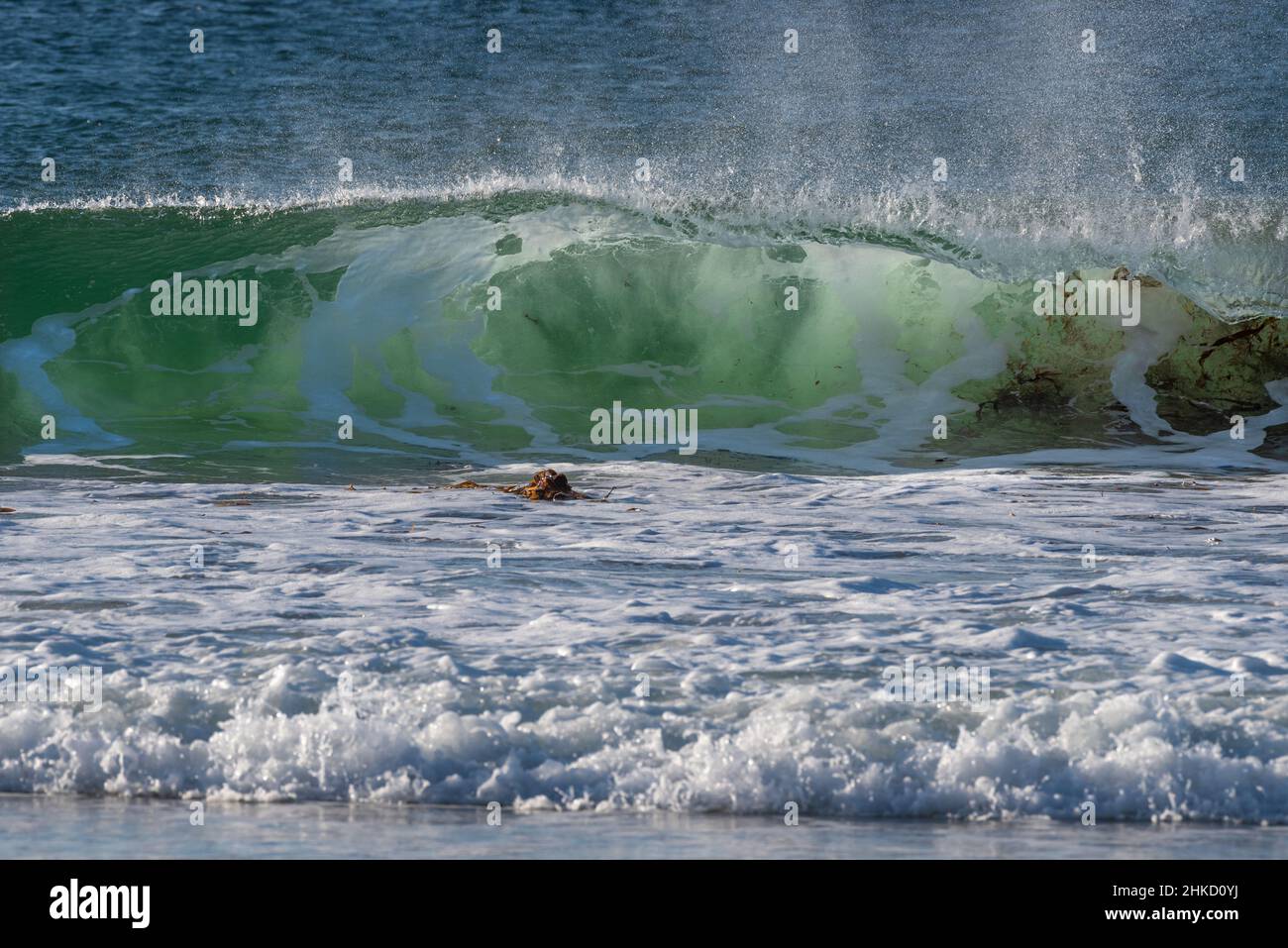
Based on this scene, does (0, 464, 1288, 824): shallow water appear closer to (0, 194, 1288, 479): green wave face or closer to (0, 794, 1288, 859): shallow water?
(0, 794, 1288, 859): shallow water

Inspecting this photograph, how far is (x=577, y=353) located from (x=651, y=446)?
220cm

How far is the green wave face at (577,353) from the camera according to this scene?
10180mm

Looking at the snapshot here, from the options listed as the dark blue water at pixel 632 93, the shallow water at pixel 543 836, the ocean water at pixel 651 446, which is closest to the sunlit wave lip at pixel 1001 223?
the ocean water at pixel 651 446

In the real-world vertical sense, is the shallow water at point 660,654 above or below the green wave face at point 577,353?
below

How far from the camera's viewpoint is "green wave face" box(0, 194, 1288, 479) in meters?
10.2

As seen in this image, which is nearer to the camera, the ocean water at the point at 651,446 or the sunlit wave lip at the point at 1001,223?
the ocean water at the point at 651,446

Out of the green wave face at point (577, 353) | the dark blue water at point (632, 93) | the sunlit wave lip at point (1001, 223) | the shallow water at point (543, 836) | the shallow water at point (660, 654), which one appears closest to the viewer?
the shallow water at point (543, 836)

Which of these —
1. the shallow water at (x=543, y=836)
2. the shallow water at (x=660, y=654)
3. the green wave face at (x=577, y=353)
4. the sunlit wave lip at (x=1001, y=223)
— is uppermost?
the sunlit wave lip at (x=1001, y=223)

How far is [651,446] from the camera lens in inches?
384

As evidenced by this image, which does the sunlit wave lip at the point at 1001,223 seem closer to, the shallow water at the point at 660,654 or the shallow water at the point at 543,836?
the shallow water at the point at 660,654

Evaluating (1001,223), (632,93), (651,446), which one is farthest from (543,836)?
(632,93)

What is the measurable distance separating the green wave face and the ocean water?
46 millimetres

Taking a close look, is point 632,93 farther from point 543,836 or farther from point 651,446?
point 543,836

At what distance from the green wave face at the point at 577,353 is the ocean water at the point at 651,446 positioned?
46 millimetres
